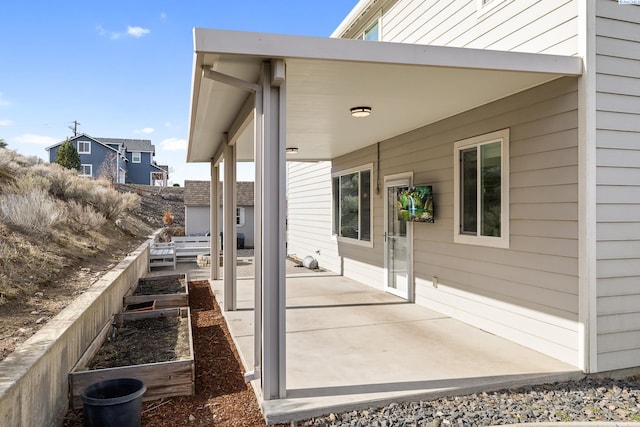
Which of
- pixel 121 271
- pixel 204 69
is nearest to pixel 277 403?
pixel 204 69

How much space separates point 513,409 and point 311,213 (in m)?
8.85

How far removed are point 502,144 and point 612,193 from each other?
116cm

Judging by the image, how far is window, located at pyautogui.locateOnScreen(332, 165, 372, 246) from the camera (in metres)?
8.20

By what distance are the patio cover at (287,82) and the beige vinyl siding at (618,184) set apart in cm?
42

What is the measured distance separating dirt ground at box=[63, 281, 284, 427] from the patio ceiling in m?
2.38

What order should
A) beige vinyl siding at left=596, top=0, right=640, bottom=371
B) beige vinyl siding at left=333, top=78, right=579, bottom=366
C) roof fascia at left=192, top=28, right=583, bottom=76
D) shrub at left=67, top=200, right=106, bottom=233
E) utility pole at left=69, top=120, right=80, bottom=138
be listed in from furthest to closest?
utility pole at left=69, top=120, right=80, bottom=138, shrub at left=67, top=200, right=106, bottom=233, beige vinyl siding at left=333, top=78, right=579, bottom=366, beige vinyl siding at left=596, top=0, right=640, bottom=371, roof fascia at left=192, top=28, right=583, bottom=76

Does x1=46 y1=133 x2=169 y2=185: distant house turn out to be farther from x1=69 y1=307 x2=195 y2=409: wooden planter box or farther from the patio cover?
x1=69 y1=307 x2=195 y2=409: wooden planter box

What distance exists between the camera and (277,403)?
3.14 metres

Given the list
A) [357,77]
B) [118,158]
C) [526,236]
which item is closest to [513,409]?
[526,236]

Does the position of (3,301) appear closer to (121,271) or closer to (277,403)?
(121,271)

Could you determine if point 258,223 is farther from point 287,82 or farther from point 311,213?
point 311,213

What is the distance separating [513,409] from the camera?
3121mm

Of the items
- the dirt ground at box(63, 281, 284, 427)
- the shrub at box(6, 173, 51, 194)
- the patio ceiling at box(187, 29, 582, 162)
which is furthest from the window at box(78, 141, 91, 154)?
the dirt ground at box(63, 281, 284, 427)

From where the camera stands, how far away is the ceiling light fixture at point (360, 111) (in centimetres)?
487
